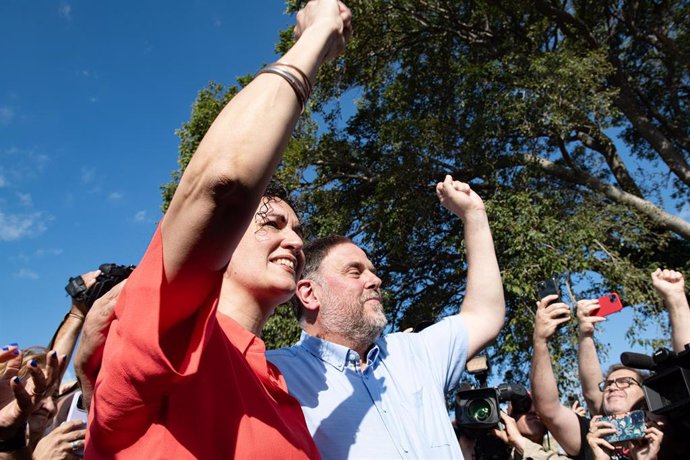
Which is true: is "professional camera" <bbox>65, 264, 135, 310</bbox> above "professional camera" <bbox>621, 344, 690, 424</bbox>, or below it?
above

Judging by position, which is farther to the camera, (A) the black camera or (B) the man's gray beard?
(A) the black camera

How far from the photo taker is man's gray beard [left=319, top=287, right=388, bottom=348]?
85.9 inches

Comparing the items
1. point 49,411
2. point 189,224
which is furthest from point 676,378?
point 49,411

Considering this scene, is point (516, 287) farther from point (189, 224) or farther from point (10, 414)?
point (189, 224)

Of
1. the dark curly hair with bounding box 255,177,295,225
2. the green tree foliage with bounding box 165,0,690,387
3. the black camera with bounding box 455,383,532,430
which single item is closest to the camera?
the dark curly hair with bounding box 255,177,295,225

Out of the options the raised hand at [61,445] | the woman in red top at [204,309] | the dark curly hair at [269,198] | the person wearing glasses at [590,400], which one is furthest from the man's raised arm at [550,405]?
the woman in red top at [204,309]

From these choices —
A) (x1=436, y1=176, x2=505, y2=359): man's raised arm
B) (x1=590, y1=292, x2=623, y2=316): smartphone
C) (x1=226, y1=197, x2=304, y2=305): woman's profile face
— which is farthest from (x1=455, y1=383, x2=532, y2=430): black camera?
(x1=226, y1=197, x2=304, y2=305): woman's profile face

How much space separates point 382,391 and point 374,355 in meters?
0.23

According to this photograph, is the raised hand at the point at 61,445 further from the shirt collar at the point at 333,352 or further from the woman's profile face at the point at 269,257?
the woman's profile face at the point at 269,257

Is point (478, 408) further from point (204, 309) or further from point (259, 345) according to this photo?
point (204, 309)

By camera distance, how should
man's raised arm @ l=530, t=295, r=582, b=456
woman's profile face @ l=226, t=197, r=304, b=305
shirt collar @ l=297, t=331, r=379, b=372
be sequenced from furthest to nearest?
man's raised arm @ l=530, t=295, r=582, b=456, shirt collar @ l=297, t=331, r=379, b=372, woman's profile face @ l=226, t=197, r=304, b=305

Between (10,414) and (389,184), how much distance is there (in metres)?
7.05

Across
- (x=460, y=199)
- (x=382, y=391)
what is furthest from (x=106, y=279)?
(x=460, y=199)

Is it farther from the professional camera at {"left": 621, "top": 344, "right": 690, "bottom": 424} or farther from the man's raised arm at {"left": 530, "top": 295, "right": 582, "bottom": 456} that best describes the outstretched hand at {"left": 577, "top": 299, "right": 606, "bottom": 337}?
the professional camera at {"left": 621, "top": 344, "right": 690, "bottom": 424}
